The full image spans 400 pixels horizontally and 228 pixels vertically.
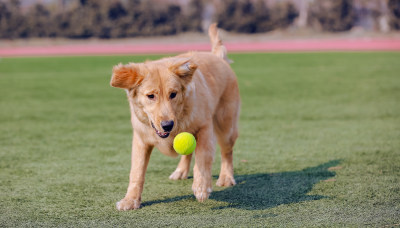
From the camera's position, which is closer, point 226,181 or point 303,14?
point 226,181

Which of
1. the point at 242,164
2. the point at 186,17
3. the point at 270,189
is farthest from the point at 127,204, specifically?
the point at 186,17

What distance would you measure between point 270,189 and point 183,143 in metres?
1.15

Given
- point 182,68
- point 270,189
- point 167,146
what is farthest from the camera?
point 270,189

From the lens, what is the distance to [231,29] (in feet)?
129

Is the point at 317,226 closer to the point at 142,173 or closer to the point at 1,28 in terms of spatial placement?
the point at 142,173

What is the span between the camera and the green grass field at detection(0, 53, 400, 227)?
382cm

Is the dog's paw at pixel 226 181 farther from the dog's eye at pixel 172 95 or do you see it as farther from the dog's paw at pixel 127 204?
the dog's eye at pixel 172 95

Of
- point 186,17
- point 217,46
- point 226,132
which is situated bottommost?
point 186,17

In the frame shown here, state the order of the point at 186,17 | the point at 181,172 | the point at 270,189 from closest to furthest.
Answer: the point at 270,189 → the point at 181,172 → the point at 186,17

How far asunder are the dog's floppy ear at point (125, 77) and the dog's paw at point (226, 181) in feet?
5.10

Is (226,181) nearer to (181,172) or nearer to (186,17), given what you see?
(181,172)

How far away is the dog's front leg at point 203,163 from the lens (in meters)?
4.04

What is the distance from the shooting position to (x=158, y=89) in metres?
3.82

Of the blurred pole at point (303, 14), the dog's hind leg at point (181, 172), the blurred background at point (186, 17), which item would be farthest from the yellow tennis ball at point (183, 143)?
the blurred pole at point (303, 14)
